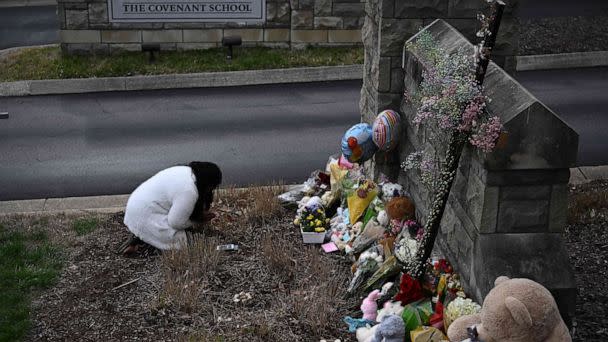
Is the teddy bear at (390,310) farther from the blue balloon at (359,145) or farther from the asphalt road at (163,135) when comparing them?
the asphalt road at (163,135)

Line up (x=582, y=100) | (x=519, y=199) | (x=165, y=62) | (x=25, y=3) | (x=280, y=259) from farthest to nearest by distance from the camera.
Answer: (x=25, y=3) → (x=165, y=62) → (x=582, y=100) → (x=280, y=259) → (x=519, y=199)

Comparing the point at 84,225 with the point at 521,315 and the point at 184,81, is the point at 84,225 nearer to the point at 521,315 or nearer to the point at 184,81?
the point at 521,315

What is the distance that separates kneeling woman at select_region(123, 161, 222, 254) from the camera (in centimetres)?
808

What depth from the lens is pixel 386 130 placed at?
26.6 ft

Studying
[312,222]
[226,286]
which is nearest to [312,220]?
[312,222]

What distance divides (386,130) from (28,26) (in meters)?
14.2

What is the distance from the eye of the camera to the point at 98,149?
39.2 feet

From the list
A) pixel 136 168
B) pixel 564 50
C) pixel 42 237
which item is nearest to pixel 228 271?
pixel 42 237

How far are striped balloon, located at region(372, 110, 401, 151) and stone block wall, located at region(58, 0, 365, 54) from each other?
318 inches

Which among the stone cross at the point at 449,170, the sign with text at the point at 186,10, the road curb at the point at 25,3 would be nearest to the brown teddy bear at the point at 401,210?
the stone cross at the point at 449,170

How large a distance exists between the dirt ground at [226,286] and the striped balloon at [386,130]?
1.16 meters

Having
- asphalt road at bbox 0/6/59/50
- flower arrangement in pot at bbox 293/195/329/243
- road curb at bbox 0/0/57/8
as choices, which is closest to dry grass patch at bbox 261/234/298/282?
flower arrangement in pot at bbox 293/195/329/243

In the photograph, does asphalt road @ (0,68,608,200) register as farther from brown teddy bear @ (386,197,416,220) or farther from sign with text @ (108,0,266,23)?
brown teddy bear @ (386,197,416,220)

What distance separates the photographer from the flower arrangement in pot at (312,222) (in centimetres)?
835
